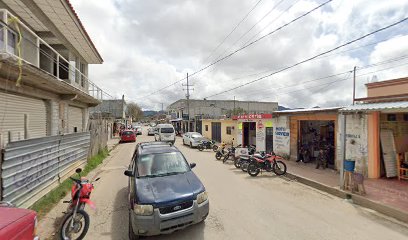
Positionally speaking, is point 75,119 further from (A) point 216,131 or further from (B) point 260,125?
(A) point 216,131

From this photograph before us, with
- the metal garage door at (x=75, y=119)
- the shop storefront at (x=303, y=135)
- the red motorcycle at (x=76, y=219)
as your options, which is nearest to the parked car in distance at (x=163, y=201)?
the red motorcycle at (x=76, y=219)

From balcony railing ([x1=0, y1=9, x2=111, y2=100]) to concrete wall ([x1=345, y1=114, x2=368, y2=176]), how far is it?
38.0ft

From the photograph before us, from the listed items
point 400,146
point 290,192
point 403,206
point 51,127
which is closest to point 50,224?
point 51,127

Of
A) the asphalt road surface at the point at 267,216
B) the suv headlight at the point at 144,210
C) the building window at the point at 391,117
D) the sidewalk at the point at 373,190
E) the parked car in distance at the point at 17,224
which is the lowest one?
the asphalt road surface at the point at 267,216

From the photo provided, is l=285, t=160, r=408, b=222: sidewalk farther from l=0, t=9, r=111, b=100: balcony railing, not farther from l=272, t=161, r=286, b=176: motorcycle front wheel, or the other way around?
l=0, t=9, r=111, b=100: balcony railing

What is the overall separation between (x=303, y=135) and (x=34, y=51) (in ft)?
44.6

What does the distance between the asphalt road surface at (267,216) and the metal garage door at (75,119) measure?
552cm

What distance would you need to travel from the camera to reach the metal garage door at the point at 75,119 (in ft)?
41.4

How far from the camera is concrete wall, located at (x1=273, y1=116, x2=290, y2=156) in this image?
14.2m

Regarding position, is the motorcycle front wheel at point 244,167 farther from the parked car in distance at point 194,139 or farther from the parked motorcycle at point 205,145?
the parked car in distance at point 194,139

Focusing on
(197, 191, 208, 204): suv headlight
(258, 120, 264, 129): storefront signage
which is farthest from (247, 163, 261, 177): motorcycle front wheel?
(258, 120, 264, 129): storefront signage

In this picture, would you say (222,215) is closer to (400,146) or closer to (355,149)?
(355,149)

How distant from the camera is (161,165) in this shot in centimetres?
600

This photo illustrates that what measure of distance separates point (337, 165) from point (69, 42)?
572 inches
